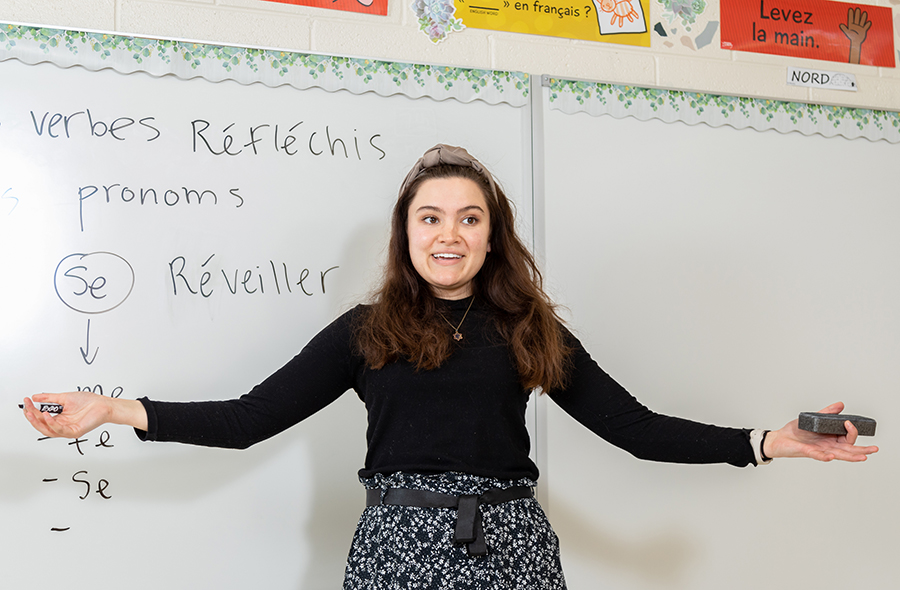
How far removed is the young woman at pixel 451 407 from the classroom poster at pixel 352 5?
500 mm

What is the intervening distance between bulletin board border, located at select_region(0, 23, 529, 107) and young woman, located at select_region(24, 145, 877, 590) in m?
0.39

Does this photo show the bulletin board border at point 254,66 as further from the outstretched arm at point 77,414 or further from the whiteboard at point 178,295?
the outstretched arm at point 77,414

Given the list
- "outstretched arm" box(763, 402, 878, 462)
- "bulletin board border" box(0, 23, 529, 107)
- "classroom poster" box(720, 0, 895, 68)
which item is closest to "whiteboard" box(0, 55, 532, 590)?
"bulletin board border" box(0, 23, 529, 107)

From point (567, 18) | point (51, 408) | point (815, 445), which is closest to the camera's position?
A: point (51, 408)

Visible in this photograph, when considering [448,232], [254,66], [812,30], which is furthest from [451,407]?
[812,30]

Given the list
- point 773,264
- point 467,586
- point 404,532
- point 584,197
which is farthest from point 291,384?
point 773,264

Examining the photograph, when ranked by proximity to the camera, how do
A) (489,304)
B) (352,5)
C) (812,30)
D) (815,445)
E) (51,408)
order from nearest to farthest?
1. (51,408)
2. (815,445)
3. (489,304)
4. (352,5)
5. (812,30)

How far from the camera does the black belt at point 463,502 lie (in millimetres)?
1024

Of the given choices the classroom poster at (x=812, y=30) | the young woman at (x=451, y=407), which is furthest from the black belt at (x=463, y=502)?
the classroom poster at (x=812, y=30)

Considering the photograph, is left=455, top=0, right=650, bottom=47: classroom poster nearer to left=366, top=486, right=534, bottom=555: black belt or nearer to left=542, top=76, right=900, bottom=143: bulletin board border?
left=542, top=76, right=900, bottom=143: bulletin board border

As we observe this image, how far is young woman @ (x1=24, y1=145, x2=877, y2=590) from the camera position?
3.39ft

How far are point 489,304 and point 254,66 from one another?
67 centimetres

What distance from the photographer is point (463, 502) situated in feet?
3.40

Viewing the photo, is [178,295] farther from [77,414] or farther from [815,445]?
[815,445]
